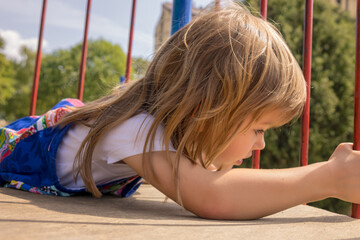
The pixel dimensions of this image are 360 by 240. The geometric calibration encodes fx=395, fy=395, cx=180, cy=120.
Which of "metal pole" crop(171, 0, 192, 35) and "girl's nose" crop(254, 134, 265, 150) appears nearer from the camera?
"girl's nose" crop(254, 134, 265, 150)

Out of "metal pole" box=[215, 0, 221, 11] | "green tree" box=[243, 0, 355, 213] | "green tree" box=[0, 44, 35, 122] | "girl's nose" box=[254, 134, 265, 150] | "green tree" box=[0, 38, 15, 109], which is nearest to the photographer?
"girl's nose" box=[254, 134, 265, 150]

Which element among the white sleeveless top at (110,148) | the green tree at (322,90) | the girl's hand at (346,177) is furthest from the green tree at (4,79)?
the girl's hand at (346,177)

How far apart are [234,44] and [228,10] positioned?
20cm

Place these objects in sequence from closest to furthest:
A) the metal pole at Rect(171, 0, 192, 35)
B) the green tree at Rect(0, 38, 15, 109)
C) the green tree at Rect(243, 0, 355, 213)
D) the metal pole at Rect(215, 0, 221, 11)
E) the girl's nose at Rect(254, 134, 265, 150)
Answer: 1. the girl's nose at Rect(254, 134, 265, 150)
2. the metal pole at Rect(215, 0, 221, 11)
3. the metal pole at Rect(171, 0, 192, 35)
4. the green tree at Rect(243, 0, 355, 213)
5. the green tree at Rect(0, 38, 15, 109)

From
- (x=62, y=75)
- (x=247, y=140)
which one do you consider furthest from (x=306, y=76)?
(x=62, y=75)

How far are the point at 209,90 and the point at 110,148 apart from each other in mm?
305

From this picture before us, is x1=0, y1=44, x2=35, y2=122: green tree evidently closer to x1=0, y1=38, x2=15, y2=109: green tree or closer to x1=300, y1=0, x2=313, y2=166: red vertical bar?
x1=0, y1=38, x2=15, y2=109: green tree

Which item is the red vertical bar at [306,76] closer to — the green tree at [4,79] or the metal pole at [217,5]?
the metal pole at [217,5]

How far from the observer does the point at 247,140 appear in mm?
1114

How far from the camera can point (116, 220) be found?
80cm

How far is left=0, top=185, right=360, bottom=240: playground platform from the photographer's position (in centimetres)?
65

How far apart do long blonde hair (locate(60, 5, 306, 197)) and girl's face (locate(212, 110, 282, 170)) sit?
0.03m

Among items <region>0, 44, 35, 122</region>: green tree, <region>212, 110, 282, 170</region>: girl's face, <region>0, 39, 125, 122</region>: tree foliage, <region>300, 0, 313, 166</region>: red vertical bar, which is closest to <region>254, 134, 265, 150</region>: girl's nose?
<region>212, 110, 282, 170</region>: girl's face

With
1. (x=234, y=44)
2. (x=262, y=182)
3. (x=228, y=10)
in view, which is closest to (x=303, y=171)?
(x=262, y=182)
